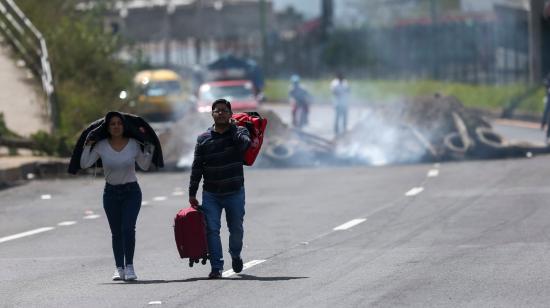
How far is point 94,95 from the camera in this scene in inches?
1528

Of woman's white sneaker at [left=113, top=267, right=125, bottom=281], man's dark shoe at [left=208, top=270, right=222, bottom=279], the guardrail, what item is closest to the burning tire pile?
the guardrail

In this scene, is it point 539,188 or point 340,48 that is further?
point 340,48

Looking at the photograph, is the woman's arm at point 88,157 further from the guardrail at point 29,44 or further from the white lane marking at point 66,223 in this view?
the guardrail at point 29,44

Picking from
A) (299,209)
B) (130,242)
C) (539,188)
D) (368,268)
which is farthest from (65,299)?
(539,188)

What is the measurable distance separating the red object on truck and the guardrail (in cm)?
2017

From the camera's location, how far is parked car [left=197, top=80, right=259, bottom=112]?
159 feet

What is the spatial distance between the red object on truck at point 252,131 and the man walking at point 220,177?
0.28 ft

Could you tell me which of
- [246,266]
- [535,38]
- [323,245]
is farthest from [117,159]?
[535,38]

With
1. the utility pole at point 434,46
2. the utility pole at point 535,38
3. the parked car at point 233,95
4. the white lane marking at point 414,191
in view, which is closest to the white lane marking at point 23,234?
the white lane marking at point 414,191

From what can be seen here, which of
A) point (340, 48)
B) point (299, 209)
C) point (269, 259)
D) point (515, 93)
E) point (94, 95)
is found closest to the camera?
point (269, 259)

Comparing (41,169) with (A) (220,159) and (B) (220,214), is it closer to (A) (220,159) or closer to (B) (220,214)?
(B) (220,214)

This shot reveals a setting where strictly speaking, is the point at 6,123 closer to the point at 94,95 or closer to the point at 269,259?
the point at 94,95

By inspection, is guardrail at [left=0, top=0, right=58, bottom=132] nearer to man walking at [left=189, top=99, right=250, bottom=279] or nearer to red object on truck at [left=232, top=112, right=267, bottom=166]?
red object on truck at [left=232, top=112, right=267, bottom=166]

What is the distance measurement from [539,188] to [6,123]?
48.8 feet
